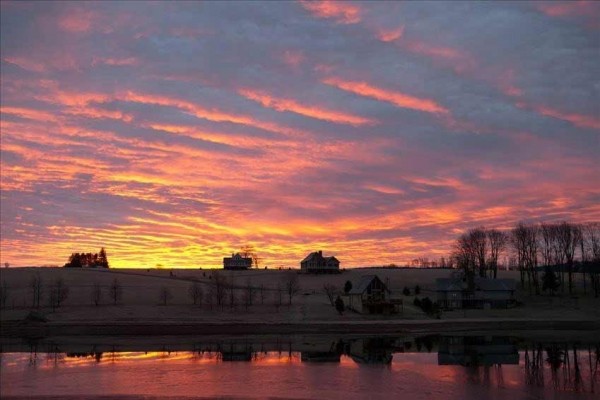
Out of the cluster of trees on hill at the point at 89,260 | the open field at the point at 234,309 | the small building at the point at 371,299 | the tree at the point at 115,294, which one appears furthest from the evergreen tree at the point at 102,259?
the small building at the point at 371,299

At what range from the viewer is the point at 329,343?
50031 millimetres

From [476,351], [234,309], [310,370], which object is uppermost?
[234,309]

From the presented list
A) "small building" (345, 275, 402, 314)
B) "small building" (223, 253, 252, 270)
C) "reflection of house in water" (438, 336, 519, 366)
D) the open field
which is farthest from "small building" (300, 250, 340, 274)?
"reflection of house in water" (438, 336, 519, 366)

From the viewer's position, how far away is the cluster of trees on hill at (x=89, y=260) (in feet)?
522

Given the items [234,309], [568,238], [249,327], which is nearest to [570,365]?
[249,327]

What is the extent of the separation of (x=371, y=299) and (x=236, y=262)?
7948 centimetres

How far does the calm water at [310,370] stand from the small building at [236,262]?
102 meters

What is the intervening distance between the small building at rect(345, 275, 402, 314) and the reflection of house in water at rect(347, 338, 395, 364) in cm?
2284

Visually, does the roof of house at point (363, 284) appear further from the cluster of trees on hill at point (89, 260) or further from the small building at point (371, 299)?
the cluster of trees on hill at point (89, 260)

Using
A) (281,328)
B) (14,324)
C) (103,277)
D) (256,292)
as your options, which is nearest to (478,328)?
(281,328)

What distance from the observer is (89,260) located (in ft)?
547

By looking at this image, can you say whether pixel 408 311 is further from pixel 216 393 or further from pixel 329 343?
pixel 216 393

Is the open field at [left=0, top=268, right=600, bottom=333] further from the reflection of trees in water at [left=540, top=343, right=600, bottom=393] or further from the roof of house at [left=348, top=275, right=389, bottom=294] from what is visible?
the reflection of trees in water at [left=540, top=343, right=600, bottom=393]

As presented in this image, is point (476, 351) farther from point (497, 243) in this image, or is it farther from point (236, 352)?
point (497, 243)
